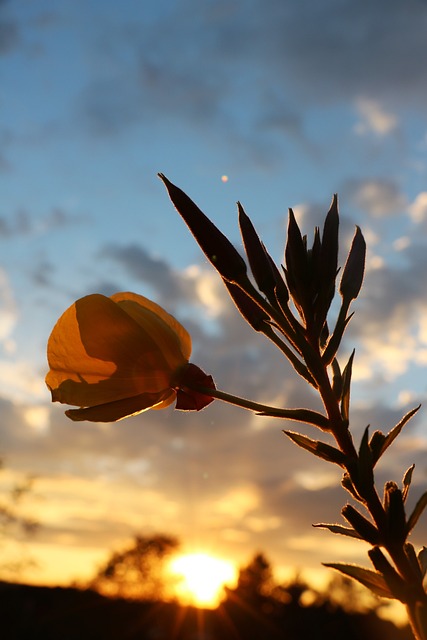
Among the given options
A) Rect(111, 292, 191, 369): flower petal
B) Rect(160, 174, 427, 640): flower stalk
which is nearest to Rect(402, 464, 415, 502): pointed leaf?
Rect(160, 174, 427, 640): flower stalk

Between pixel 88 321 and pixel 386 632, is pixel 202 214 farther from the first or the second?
pixel 386 632

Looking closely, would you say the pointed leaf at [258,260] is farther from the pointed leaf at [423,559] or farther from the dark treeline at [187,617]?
the dark treeline at [187,617]

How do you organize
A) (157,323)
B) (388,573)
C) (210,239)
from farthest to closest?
1. (157,323)
2. (210,239)
3. (388,573)

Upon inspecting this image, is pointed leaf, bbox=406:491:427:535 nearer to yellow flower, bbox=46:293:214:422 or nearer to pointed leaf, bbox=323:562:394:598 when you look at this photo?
pointed leaf, bbox=323:562:394:598

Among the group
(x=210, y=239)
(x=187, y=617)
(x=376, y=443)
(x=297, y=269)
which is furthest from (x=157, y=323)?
(x=187, y=617)

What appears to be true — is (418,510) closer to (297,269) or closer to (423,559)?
(423,559)

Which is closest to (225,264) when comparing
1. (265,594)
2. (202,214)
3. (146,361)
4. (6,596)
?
(202,214)
